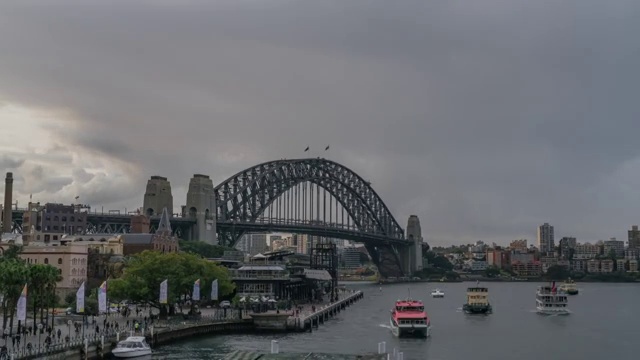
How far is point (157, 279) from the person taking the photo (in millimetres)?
93562

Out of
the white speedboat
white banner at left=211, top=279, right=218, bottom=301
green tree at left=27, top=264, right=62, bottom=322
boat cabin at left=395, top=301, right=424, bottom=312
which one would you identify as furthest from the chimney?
the white speedboat

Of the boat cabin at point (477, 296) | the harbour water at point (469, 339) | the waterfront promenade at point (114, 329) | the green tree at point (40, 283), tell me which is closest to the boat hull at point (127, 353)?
the waterfront promenade at point (114, 329)

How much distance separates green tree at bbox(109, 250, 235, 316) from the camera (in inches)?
3607

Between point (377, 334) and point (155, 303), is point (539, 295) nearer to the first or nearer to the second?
point (377, 334)

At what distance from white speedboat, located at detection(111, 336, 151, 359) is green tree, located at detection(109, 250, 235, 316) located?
22.1 metres

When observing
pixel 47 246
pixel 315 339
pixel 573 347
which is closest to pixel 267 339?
pixel 315 339

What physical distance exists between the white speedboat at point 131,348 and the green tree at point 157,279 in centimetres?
2208

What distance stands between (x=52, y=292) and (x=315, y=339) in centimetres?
2911

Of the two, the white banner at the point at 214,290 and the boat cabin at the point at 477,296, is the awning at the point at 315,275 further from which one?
the white banner at the point at 214,290

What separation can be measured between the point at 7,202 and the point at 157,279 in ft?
321

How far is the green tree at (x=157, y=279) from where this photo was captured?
301ft

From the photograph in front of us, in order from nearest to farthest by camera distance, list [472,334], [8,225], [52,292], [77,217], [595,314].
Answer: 1. [52,292]
2. [472,334]
3. [595,314]
4. [8,225]
5. [77,217]

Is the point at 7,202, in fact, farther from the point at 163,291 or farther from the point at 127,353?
the point at 127,353

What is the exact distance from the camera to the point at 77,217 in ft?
638
